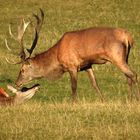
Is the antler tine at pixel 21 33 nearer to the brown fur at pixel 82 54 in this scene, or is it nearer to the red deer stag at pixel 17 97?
the brown fur at pixel 82 54

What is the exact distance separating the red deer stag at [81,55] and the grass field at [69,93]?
70 centimetres

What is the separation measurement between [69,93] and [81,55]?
4.10 meters

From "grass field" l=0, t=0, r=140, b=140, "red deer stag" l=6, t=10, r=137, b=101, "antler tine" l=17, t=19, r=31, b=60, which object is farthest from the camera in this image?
"antler tine" l=17, t=19, r=31, b=60

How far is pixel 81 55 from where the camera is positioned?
57.3ft

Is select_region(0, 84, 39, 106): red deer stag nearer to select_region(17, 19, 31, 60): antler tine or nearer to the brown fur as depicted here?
the brown fur

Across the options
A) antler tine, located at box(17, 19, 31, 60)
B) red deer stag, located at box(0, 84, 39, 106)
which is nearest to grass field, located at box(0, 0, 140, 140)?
red deer stag, located at box(0, 84, 39, 106)

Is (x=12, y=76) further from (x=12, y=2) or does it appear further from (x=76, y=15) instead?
(x=12, y=2)

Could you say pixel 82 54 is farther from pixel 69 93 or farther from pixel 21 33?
pixel 69 93

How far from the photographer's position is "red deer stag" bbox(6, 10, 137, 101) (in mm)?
16859

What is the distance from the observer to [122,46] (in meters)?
16.8

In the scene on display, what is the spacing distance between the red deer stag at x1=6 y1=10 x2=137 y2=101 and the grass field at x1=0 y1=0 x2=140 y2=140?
700mm

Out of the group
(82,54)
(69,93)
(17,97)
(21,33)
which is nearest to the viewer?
(17,97)

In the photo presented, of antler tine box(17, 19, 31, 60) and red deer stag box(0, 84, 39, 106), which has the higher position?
antler tine box(17, 19, 31, 60)

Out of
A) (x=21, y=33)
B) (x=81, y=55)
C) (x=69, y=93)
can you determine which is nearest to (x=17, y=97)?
(x=81, y=55)
